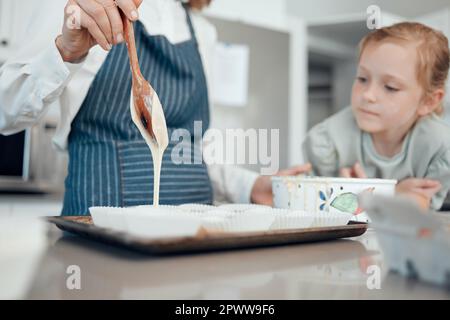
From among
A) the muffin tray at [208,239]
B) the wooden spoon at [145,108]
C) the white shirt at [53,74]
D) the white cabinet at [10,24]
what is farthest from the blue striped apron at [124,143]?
the white cabinet at [10,24]

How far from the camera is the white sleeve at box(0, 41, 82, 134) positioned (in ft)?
2.15

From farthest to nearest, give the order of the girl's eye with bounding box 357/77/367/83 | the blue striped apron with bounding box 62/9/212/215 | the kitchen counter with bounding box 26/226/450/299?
the girl's eye with bounding box 357/77/367/83, the blue striped apron with bounding box 62/9/212/215, the kitchen counter with bounding box 26/226/450/299

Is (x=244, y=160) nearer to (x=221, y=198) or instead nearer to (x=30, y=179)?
(x=221, y=198)

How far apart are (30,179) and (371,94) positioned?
1.41m

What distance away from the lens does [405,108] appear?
2.86 ft

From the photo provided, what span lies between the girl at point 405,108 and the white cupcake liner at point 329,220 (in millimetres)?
354

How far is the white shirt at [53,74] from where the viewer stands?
673mm

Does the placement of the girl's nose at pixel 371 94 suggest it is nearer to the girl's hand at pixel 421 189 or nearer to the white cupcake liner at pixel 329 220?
the girl's hand at pixel 421 189

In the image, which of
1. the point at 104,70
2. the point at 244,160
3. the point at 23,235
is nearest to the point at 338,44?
the point at 244,160

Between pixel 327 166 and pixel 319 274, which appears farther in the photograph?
pixel 327 166

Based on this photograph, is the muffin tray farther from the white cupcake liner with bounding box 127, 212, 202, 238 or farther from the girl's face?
the girl's face

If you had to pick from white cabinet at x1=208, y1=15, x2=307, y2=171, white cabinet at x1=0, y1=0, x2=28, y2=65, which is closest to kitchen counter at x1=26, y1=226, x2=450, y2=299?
white cabinet at x1=0, y1=0, x2=28, y2=65

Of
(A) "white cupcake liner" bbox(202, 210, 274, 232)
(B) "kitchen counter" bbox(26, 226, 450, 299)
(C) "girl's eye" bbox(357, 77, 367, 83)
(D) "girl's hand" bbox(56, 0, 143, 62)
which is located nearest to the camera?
(B) "kitchen counter" bbox(26, 226, 450, 299)
